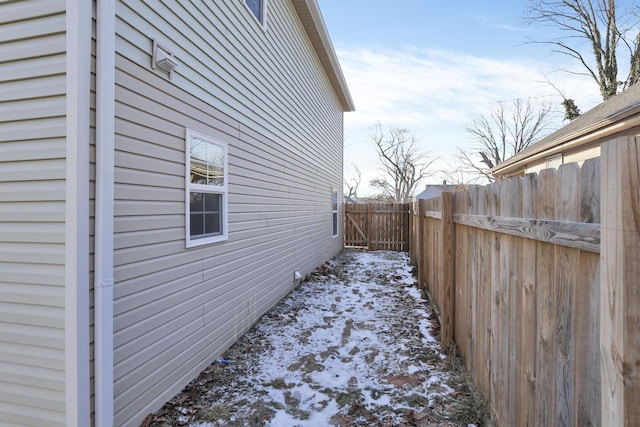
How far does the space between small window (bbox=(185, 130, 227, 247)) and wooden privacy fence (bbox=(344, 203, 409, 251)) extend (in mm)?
9986

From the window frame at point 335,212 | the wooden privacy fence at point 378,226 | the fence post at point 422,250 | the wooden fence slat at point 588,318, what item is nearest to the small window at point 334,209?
the window frame at point 335,212

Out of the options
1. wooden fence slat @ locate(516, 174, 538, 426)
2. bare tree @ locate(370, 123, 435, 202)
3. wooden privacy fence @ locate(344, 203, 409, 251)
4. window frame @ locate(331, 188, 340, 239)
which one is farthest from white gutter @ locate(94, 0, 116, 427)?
bare tree @ locate(370, 123, 435, 202)

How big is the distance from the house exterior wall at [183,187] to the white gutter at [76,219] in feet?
0.86

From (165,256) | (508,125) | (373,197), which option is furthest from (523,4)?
(373,197)

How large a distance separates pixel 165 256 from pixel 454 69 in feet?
60.5

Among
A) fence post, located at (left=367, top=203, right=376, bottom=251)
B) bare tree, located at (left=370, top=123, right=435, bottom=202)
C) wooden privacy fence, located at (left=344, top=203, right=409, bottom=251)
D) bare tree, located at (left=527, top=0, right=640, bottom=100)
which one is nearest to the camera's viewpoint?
wooden privacy fence, located at (left=344, top=203, right=409, bottom=251)

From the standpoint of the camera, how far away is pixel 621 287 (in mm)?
969

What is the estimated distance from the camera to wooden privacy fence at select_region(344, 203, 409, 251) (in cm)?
1311

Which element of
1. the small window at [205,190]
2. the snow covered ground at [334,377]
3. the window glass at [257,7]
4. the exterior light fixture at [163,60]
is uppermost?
the window glass at [257,7]

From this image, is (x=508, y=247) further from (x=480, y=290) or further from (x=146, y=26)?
(x=146, y=26)

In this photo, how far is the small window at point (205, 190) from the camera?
325 centimetres

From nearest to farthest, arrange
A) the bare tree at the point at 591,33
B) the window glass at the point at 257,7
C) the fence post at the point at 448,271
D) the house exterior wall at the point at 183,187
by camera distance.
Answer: the house exterior wall at the point at 183,187, the fence post at the point at 448,271, the window glass at the point at 257,7, the bare tree at the point at 591,33

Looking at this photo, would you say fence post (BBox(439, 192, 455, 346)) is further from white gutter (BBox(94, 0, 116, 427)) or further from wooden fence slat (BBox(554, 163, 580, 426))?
white gutter (BBox(94, 0, 116, 427))

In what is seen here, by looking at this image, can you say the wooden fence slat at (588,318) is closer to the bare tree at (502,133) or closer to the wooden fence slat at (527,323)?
the wooden fence slat at (527,323)
